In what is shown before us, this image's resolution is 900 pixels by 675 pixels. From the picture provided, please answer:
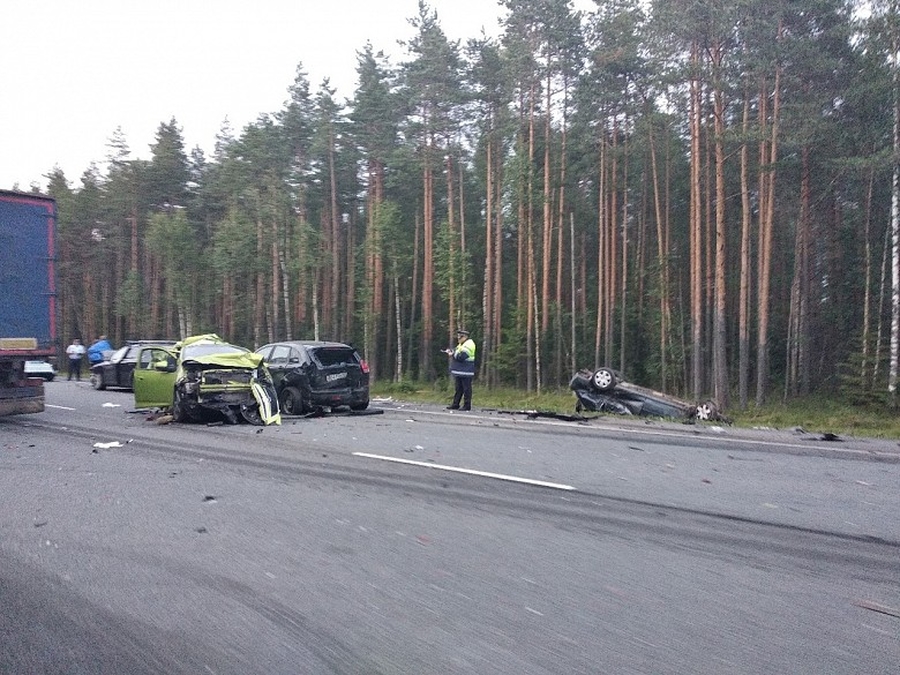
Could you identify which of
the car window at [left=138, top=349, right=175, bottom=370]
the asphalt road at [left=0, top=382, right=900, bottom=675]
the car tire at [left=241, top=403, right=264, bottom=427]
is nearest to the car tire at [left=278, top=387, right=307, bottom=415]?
the car tire at [left=241, top=403, right=264, bottom=427]

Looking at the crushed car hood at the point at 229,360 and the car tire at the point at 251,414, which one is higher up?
the crushed car hood at the point at 229,360

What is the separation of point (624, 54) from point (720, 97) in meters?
6.46

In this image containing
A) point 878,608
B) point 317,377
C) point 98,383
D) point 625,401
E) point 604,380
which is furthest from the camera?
point 98,383

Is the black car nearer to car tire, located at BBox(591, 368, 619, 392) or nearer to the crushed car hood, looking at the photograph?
the crushed car hood

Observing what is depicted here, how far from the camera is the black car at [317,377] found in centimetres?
1650

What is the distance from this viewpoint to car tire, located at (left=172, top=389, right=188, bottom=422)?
1494 cm

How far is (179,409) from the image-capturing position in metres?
15.0

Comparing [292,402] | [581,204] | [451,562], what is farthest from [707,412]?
[581,204]

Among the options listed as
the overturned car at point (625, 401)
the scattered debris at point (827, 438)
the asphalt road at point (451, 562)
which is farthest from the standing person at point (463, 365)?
the scattered debris at point (827, 438)

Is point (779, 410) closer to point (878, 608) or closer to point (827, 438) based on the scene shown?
point (827, 438)

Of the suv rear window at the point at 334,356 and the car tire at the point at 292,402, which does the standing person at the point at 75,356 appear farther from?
the suv rear window at the point at 334,356

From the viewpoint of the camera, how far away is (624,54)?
2950cm

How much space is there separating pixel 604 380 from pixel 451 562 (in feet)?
42.8

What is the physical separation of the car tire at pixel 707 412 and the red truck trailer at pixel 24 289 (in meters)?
13.7
